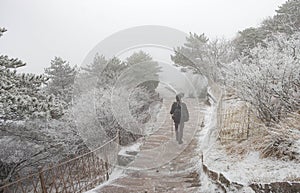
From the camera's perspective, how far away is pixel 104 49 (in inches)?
274

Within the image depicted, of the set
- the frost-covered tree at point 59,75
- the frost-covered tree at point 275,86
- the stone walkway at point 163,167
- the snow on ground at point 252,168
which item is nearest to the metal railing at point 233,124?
the frost-covered tree at point 275,86

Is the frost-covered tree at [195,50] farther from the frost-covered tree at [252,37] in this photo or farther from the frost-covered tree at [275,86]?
the frost-covered tree at [275,86]

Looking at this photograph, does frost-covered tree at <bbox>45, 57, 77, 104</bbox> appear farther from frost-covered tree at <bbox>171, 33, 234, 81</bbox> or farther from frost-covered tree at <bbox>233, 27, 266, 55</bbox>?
frost-covered tree at <bbox>233, 27, 266, 55</bbox>

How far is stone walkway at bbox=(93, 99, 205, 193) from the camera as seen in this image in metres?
4.96

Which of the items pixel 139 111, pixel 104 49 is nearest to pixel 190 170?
pixel 104 49

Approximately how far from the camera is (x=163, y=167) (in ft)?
20.8

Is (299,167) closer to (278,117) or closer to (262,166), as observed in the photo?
(262,166)

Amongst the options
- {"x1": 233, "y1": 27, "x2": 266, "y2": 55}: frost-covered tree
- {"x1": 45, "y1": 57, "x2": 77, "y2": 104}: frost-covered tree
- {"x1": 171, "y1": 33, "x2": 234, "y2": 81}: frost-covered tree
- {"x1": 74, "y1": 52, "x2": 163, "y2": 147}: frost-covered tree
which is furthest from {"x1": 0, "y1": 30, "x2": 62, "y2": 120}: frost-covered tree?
{"x1": 233, "y1": 27, "x2": 266, "y2": 55}: frost-covered tree

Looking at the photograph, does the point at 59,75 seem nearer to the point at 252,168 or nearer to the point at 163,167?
the point at 163,167

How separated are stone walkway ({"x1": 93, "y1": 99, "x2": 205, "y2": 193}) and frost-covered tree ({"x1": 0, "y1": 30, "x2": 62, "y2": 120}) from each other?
321cm

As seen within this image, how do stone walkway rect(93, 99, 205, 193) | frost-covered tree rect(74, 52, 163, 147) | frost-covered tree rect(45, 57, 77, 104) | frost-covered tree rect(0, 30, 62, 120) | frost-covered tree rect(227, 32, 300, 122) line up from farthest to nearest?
frost-covered tree rect(45, 57, 77, 104), frost-covered tree rect(74, 52, 163, 147), frost-covered tree rect(0, 30, 62, 120), stone walkway rect(93, 99, 205, 193), frost-covered tree rect(227, 32, 300, 122)

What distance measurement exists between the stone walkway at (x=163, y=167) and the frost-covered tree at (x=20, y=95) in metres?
3.21

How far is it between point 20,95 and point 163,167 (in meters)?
4.70

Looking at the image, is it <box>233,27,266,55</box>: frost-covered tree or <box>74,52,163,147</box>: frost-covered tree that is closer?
<box>74,52,163,147</box>: frost-covered tree
